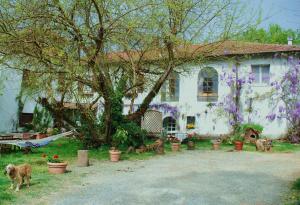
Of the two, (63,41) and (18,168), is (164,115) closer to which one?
(63,41)

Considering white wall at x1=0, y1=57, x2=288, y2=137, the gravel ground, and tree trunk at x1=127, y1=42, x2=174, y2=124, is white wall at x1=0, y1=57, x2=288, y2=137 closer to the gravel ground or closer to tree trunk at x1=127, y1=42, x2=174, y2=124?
tree trunk at x1=127, y1=42, x2=174, y2=124

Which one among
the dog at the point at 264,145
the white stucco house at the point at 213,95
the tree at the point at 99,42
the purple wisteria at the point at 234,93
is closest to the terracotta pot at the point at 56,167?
the tree at the point at 99,42

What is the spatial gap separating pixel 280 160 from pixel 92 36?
8160 millimetres

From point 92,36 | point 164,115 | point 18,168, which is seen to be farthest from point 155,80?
point 18,168

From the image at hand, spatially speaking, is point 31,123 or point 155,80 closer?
point 155,80

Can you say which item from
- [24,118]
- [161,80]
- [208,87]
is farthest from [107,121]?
[24,118]

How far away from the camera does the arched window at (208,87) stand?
80.8 ft

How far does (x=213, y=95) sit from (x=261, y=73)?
3.06 meters

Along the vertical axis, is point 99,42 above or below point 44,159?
above

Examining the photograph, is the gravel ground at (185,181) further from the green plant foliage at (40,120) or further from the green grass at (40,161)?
the green plant foliage at (40,120)

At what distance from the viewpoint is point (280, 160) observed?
1511 cm

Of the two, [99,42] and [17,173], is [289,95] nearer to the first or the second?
[99,42]

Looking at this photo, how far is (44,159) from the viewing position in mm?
14133

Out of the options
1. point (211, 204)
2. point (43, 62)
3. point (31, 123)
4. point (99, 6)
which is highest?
point (99, 6)
